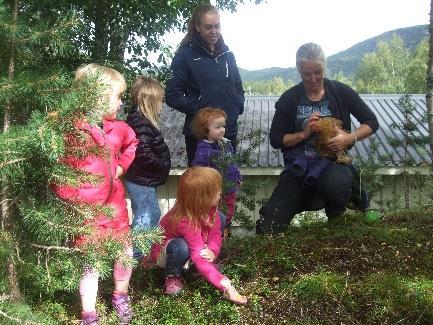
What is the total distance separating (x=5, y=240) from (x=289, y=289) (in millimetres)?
1688

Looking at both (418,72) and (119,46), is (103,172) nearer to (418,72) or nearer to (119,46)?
(119,46)

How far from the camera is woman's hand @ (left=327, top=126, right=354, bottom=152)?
164 inches

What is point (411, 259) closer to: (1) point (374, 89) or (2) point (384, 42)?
(1) point (374, 89)

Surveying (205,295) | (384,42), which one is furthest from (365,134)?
(384,42)

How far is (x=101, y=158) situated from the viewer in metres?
2.89

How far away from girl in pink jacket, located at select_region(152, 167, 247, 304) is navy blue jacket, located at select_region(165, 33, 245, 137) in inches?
52.7

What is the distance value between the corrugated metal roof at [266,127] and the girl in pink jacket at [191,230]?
9438 millimetres

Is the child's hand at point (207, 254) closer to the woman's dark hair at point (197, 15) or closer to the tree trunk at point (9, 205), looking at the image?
the tree trunk at point (9, 205)

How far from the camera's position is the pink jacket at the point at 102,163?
8.62ft

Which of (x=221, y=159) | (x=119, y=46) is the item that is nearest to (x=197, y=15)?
(x=221, y=159)

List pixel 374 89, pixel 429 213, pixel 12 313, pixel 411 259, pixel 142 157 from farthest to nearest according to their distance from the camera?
pixel 374 89 → pixel 429 213 → pixel 142 157 → pixel 411 259 → pixel 12 313

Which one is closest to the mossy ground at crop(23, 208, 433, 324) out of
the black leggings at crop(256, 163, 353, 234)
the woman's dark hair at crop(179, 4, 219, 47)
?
the black leggings at crop(256, 163, 353, 234)

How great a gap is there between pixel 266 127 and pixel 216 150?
12285 millimetres

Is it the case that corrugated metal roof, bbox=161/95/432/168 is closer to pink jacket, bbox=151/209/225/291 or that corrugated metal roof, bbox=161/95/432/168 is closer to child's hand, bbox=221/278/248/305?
pink jacket, bbox=151/209/225/291
